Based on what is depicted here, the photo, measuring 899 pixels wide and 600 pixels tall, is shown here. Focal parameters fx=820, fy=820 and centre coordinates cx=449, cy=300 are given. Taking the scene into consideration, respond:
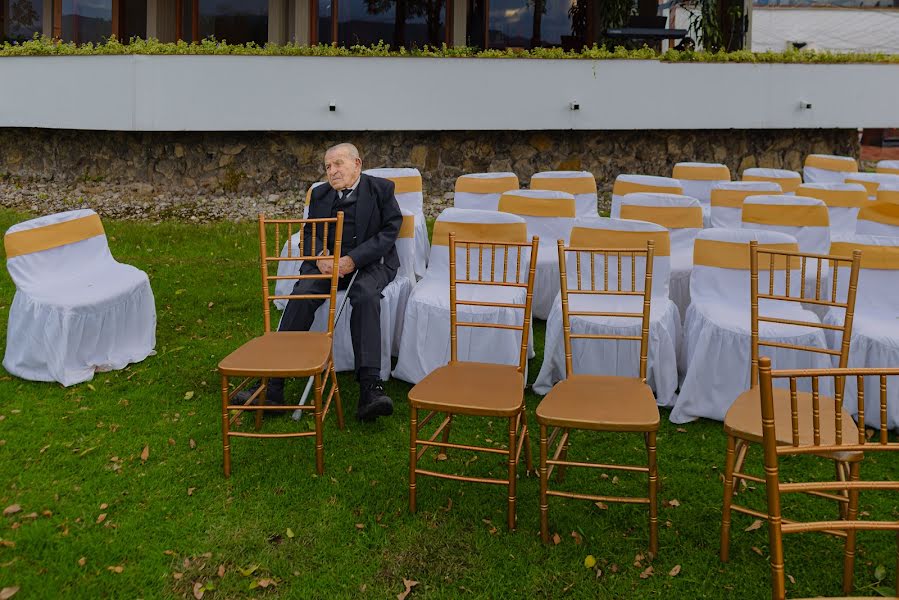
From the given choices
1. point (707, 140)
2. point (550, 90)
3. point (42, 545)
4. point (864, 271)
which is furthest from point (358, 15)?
point (42, 545)

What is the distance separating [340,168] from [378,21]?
9953 millimetres

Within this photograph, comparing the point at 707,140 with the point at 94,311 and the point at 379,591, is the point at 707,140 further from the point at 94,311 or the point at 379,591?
the point at 379,591

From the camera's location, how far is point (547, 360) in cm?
465

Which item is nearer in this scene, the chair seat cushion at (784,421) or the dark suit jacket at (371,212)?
the chair seat cushion at (784,421)

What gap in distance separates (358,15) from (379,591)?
1227 centimetres

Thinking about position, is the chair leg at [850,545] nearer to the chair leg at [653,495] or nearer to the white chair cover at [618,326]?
the chair leg at [653,495]

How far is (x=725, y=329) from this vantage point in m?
4.27

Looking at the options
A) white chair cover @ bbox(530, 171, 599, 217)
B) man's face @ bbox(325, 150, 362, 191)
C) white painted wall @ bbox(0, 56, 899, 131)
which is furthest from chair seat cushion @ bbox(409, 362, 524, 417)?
white painted wall @ bbox(0, 56, 899, 131)

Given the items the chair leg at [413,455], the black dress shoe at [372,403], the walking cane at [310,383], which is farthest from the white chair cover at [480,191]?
the chair leg at [413,455]

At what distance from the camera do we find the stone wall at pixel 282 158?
11.1m

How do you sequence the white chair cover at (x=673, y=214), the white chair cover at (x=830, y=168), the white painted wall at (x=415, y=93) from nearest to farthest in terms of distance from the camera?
the white chair cover at (x=673, y=214)
the white chair cover at (x=830, y=168)
the white painted wall at (x=415, y=93)

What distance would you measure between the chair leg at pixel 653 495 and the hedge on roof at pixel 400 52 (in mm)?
8950

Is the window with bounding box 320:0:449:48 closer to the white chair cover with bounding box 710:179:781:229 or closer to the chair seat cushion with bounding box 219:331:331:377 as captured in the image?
the white chair cover with bounding box 710:179:781:229

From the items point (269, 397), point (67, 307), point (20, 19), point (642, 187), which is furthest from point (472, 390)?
point (20, 19)
